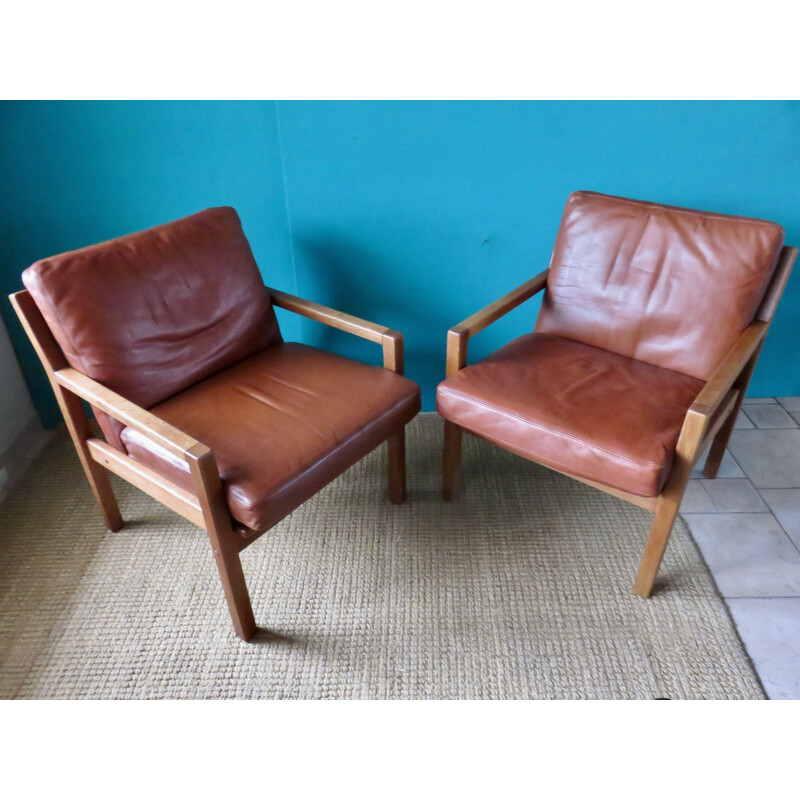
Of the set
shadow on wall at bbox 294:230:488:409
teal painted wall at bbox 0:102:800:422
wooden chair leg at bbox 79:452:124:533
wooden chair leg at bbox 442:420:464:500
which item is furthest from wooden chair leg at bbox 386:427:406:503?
wooden chair leg at bbox 79:452:124:533

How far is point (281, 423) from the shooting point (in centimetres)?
159

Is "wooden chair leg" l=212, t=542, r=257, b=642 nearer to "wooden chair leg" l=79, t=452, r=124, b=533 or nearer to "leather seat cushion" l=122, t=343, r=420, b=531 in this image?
"leather seat cushion" l=122, t=343, r=420, b=531

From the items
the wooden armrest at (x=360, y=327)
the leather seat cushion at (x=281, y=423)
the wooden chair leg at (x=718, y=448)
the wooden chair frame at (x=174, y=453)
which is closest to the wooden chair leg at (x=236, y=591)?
the wooden chair frame at (x=174, y=453)

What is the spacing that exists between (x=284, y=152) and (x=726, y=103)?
4.45 ft

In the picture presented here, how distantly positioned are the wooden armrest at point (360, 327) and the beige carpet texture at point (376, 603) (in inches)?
20.9

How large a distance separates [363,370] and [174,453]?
2.07 feet

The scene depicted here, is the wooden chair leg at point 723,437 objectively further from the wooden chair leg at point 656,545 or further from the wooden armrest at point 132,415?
the wooden armrest at point 132,415

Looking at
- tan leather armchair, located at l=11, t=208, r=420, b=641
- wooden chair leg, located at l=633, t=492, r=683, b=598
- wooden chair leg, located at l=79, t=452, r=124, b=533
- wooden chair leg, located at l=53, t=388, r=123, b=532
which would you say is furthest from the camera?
wooden chair leg, located at l=79, t=452, r=124, b=533

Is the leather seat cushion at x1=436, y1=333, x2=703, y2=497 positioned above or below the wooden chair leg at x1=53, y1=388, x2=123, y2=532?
above

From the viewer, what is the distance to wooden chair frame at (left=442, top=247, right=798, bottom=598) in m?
1.47

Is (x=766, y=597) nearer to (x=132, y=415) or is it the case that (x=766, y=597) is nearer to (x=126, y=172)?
(x=132, y=415)

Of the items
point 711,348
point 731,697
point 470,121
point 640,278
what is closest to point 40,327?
point 470,121

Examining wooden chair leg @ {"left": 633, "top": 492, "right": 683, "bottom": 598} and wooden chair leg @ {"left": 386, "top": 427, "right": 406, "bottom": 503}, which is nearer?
wooden chair leg @ {"left": 633, "top": 492, "right": 683, "bottom": 598}
